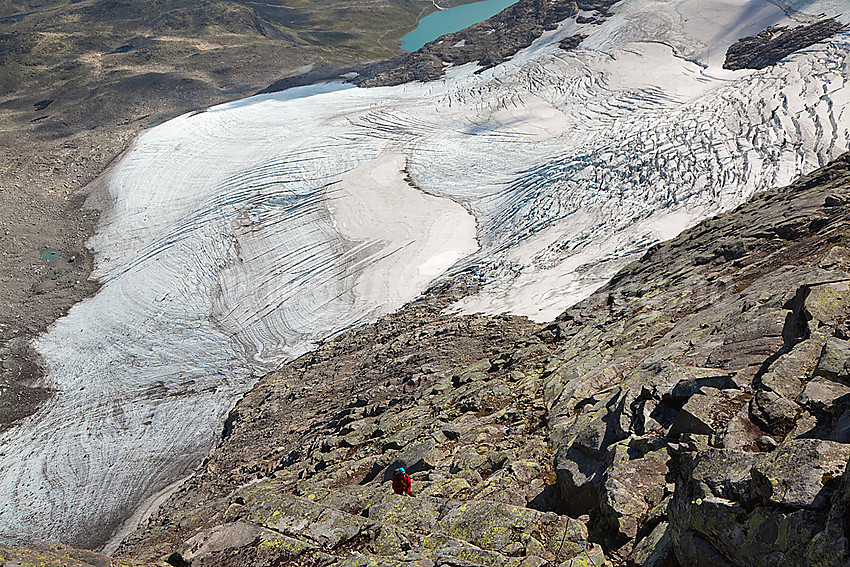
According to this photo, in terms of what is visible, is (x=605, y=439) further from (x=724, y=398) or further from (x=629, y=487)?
(x=724, y=398)

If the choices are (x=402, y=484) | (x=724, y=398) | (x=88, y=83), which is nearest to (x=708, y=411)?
(x=724, y=398)

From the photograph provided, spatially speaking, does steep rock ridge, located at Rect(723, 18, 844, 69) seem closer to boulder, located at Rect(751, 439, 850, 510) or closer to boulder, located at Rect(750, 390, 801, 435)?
boulder, located at Rect(750, 390, 801, 435)

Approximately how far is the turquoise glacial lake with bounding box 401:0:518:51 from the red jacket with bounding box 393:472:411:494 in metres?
85.8

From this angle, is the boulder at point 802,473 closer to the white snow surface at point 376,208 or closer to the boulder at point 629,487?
the boulder at point 629,487

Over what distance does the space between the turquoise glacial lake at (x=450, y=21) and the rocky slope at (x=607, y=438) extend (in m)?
78.5

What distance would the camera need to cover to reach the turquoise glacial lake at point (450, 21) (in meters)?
88.7

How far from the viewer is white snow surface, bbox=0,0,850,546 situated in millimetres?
23156

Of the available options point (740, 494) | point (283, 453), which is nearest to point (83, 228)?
point (283, 453)

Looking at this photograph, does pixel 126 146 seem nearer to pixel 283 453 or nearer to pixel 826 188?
pixel 283 453

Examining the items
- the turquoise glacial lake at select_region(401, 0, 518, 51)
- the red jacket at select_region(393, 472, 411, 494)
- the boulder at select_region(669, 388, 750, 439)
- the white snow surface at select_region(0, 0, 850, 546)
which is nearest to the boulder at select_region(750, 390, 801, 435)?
the boulder at select_region(669, 388, 750, 439)

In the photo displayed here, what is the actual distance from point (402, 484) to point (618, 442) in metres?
4.17

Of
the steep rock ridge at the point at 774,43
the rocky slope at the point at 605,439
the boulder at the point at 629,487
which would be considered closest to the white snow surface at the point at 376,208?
the steep rock ridge at the point at 774,43

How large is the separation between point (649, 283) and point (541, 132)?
20.7 m

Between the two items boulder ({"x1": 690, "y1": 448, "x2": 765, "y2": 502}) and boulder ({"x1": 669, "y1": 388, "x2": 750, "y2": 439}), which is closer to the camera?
boulder ({"x1": 690, "y1": 448, "x2": 765, "y2": 502})
